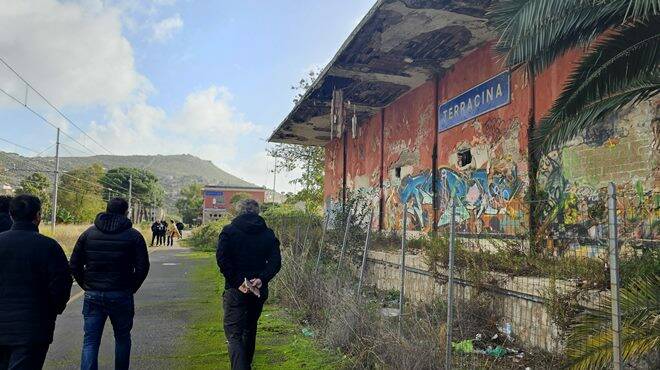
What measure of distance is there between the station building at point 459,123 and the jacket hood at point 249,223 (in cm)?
361

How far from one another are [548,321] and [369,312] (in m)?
1.94

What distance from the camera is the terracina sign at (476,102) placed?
31.0 ft

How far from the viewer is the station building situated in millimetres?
7219

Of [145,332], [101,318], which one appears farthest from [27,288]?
[145,332]

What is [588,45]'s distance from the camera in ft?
18.9

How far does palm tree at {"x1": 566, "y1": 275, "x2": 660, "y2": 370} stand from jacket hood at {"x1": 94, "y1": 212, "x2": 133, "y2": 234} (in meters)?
3.95

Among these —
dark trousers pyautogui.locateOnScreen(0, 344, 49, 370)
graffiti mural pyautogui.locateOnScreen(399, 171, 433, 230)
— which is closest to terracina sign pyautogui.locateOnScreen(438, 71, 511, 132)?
graffiti mural pyautogui.locateOnScreen(399, 171, 433, 230)

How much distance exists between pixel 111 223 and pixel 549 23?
4.70m

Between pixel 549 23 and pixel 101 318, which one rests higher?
pixel 549 23

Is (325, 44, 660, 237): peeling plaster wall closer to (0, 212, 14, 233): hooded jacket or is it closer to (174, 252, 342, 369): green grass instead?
(174, 252, 342, 369): green grass

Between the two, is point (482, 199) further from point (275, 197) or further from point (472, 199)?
point (275, 197)

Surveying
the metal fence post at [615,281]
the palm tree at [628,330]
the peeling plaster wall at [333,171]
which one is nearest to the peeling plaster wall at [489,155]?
the peeling plaster wall at [333,171]

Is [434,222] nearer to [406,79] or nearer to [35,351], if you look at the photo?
[406,79]

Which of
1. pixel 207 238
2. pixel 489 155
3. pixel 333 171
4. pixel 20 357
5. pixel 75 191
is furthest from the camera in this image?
pixel 75 191
